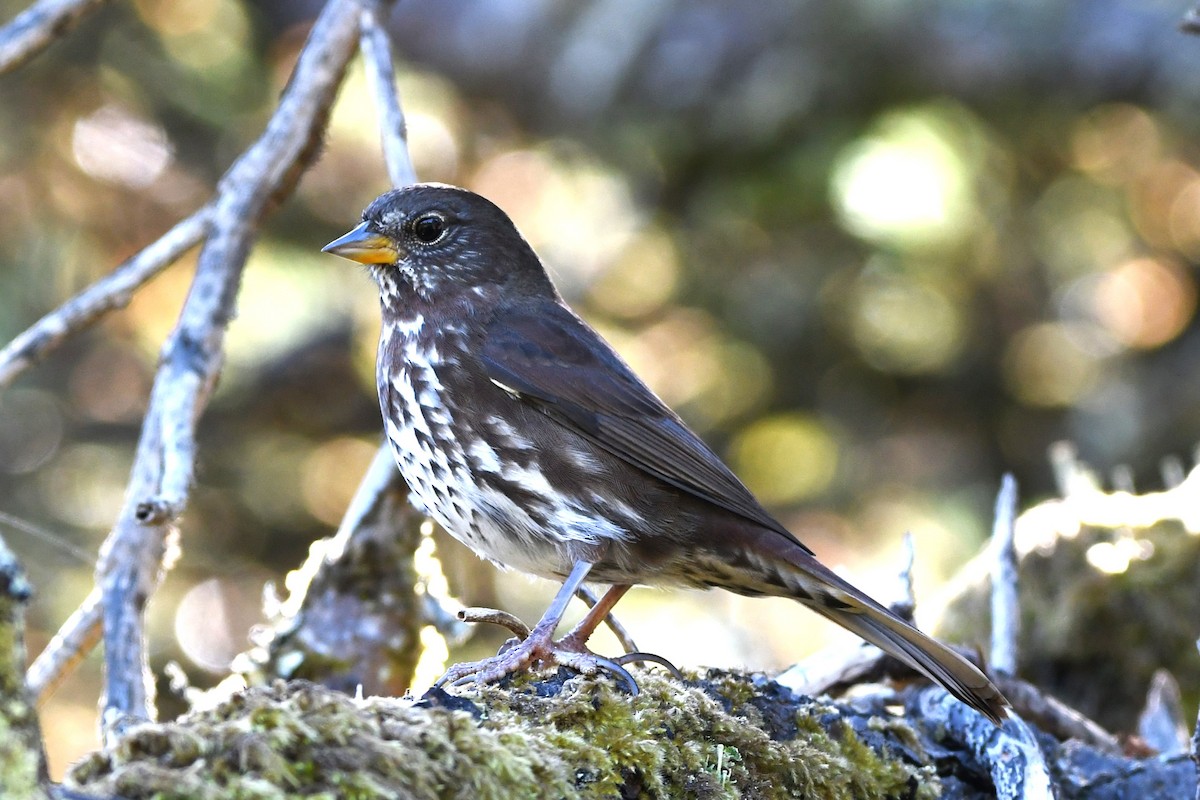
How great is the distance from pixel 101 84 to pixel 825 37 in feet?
13.7

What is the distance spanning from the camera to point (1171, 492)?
5082mm

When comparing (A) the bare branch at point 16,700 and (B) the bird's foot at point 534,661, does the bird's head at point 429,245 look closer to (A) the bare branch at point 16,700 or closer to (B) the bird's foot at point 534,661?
(B) the bird's foot at point 534,661

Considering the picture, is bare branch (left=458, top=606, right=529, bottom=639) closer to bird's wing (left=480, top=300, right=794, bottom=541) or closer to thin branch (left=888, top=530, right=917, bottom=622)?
bird's wing (left=480, top=300, right=794, bottom=541)

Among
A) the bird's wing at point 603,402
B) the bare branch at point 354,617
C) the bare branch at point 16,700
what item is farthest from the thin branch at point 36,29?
the bare branch at point 16,700

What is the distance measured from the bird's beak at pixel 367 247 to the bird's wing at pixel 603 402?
444 millimetres

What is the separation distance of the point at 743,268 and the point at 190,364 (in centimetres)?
470

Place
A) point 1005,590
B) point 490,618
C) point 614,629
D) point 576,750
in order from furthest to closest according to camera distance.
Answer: point 1005,590 < point 614,629 < point 490,618 < point 576,750

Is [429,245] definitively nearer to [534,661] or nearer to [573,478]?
[573,478]

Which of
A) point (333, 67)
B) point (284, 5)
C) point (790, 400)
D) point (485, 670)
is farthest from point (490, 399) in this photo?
point (284, 5)

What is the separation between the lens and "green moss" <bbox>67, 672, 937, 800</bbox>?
2037 millimetres

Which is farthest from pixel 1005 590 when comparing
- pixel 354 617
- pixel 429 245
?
pixel 429 245

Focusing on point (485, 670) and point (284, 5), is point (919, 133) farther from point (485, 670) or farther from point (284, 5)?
point (485, 670)

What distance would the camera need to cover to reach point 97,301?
363 centimetres

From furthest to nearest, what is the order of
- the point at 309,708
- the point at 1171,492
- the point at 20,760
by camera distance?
the point at 1171,492 < the point at 309,708 < the point at 20,760
